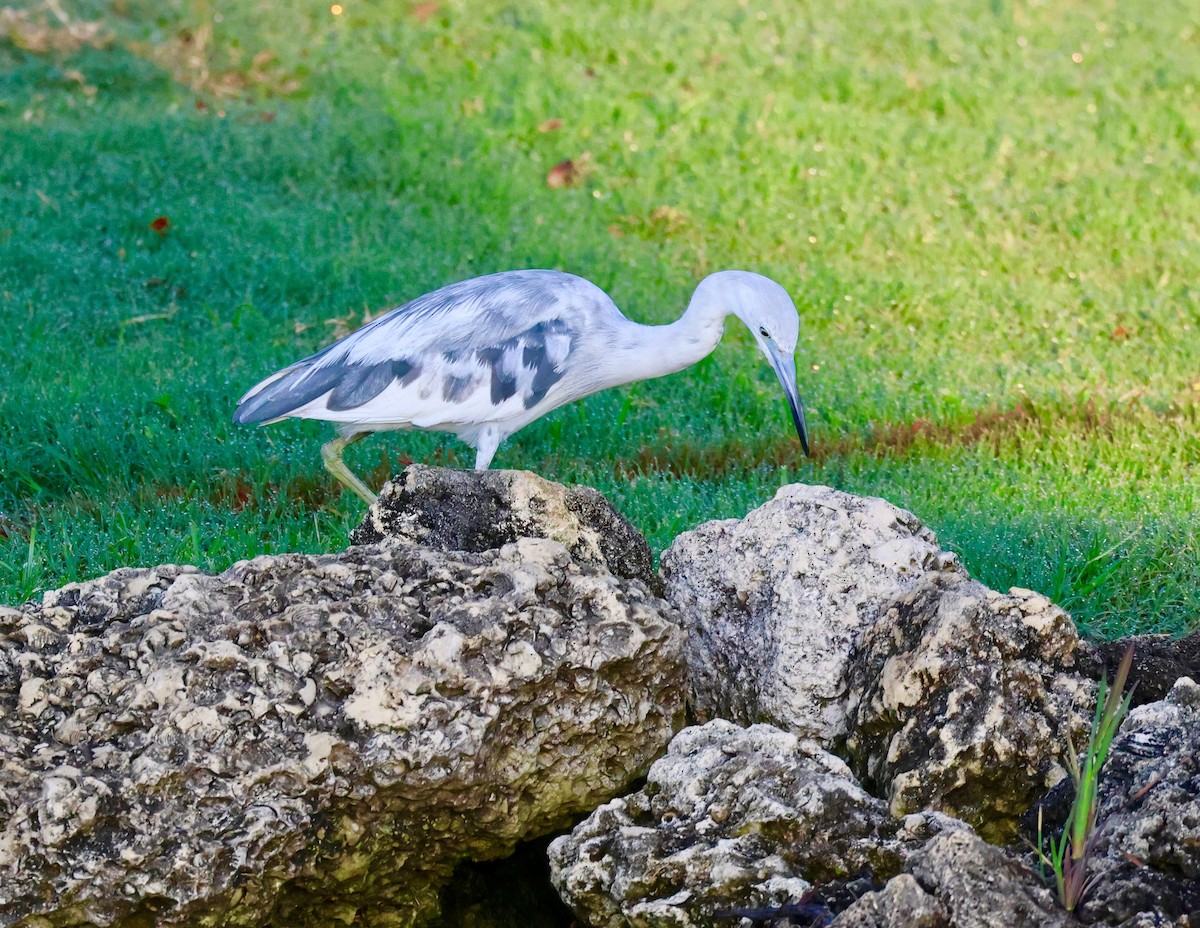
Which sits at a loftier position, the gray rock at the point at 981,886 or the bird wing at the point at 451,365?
the bird wing at the point at 451,365

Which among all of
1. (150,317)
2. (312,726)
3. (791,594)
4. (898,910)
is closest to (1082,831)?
(898,910)

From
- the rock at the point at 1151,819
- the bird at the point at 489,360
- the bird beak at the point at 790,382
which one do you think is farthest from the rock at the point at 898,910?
the bird at the point at 489,360

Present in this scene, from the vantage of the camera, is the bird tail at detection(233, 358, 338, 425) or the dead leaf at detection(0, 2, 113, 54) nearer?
the bird tail at detection(233, 358, 338, 425)

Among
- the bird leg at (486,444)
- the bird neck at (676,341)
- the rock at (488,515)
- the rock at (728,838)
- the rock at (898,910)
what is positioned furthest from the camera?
the bird leg at (486,444)

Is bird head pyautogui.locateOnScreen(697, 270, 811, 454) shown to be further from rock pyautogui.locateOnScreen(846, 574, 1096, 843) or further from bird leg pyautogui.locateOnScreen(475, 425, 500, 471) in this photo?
rock pyautogui.locateOnScreen(846, 574, 1096, 843)

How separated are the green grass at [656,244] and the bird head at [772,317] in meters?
0.80

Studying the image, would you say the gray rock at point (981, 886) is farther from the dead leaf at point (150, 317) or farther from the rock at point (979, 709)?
the dead leaf at point (150, 317)

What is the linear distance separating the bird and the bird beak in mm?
115

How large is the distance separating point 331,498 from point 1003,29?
7626 millimetres

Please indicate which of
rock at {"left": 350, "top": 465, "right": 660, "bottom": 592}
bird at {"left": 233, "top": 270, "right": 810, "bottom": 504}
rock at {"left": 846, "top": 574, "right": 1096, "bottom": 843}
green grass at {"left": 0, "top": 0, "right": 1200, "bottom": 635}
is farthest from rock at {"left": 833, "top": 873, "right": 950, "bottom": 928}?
bird at {"left": 233, "top": 270, "right": 810, "bottom": 504}

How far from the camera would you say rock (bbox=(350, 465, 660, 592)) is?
3928 mm

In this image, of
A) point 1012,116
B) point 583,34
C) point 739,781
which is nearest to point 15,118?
point 583,34

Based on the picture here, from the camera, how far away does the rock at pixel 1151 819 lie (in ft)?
8.84

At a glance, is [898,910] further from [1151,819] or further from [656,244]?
[656,244]
